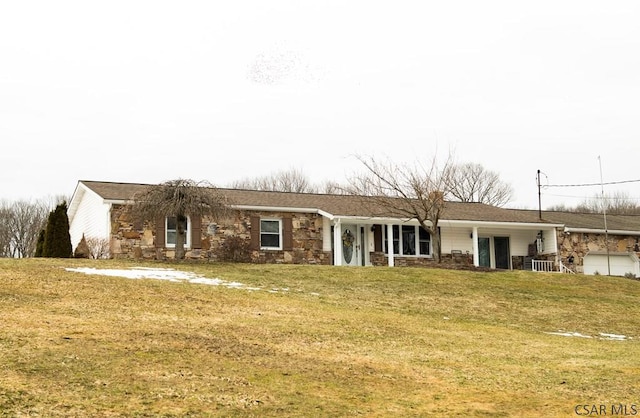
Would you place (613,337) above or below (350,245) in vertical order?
below

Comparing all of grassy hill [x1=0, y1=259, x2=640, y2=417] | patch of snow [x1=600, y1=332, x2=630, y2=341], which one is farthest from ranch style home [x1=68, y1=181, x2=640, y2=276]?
patch of snow [x1=600, y1=332, x2=630, y2=341]

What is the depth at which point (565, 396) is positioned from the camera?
923 centimetres

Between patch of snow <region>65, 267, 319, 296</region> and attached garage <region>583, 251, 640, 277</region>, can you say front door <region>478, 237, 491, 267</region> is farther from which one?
patch of snow <region>65, 267, 319, 296</region>

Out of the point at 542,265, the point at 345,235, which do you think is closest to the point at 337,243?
the point at 345,235

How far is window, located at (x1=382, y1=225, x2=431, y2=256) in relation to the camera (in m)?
30.9

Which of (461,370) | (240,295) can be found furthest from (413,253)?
(461,370)

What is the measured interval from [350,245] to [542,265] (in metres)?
8.73

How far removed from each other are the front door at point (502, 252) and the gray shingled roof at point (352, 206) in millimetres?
1097

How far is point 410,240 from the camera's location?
102ft

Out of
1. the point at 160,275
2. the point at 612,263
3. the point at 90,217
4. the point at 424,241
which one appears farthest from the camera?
the point at 612,263

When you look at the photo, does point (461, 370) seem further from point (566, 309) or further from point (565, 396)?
point (566, 309)

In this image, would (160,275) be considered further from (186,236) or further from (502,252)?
(502,252)

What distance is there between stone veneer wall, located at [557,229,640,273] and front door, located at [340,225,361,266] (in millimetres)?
9364

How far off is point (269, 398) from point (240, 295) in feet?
30.6
